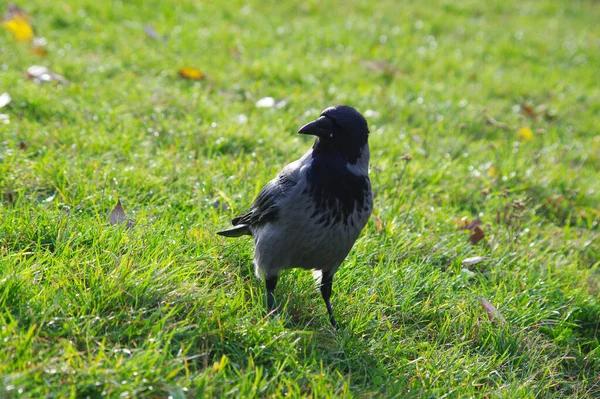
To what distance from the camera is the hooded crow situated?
2.84 meters

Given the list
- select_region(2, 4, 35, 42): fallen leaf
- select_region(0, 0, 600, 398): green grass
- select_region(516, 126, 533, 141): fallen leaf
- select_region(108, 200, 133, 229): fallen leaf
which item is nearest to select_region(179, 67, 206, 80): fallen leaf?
select_region(0, 0, 600, 398): green grass

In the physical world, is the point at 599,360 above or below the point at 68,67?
below

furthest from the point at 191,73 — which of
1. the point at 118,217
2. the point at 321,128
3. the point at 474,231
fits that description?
the point at 321,128

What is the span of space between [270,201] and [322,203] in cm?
31

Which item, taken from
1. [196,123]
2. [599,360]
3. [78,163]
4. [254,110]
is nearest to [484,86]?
[254,110]

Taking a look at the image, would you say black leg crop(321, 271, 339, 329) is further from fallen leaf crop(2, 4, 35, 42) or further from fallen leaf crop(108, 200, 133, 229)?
fallen leaf crop(2, 4, 35, 42)

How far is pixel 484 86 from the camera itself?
6.99 meters

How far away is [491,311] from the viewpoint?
331 cm

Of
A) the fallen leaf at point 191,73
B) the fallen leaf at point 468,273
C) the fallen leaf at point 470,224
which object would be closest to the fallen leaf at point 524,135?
the fallen leaf at point 470,224

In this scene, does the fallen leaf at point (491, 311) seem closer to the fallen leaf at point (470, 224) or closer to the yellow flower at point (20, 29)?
the fallen leaf at point (470, 224)

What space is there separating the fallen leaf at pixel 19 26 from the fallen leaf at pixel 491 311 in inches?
194

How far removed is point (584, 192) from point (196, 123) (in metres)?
3.17

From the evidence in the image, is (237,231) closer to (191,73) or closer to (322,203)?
(322,203)

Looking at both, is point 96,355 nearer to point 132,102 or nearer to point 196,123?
point 196,123
